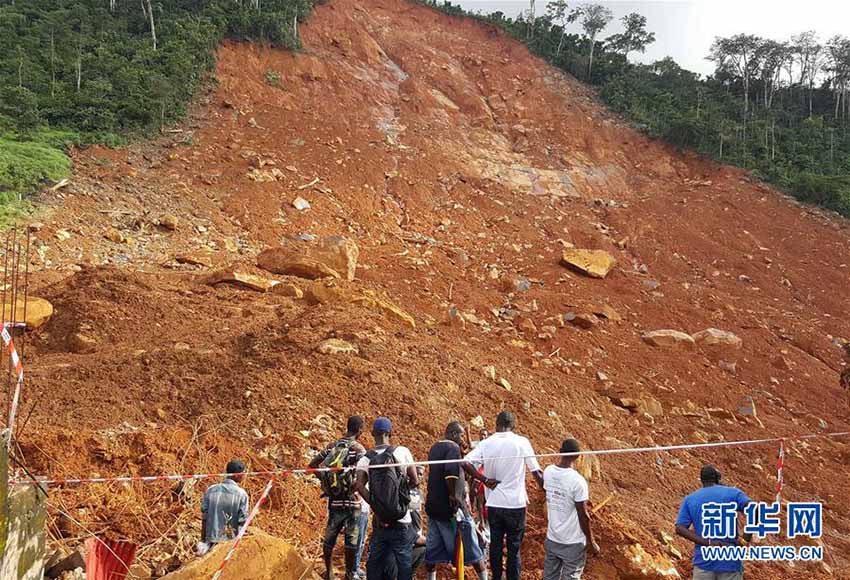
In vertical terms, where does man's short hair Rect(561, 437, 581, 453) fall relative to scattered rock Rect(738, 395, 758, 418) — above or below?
above

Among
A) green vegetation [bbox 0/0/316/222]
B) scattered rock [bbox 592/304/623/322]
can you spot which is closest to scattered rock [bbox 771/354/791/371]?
scattered rock [bbox 592/304/623/322]

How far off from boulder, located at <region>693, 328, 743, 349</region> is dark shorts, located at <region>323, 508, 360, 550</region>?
8.69m

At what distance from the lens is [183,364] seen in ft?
21.0

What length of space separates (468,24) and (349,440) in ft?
89.1

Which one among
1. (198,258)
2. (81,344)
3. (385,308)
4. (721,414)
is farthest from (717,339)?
(81,344)

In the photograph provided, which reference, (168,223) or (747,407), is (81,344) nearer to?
(168,223)

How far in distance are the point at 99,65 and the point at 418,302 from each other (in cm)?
1341

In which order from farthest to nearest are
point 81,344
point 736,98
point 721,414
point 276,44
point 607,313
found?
point 736,98 < point 276,44 < point 607,313 < point 721,414 < point 81,344

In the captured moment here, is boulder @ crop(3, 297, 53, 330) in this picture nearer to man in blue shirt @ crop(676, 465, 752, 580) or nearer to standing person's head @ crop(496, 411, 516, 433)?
standing person's head @ crop(496, 411, 516, 433)

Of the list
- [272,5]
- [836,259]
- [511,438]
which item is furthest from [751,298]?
[272,5]

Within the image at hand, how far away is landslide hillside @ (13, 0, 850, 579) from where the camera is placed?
5.28 m

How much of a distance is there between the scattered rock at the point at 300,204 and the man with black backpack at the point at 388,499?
1081 centimetres

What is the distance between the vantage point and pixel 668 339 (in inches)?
409

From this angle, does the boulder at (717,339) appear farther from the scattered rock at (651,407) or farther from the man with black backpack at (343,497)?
the man with black backpack at (343,497)
